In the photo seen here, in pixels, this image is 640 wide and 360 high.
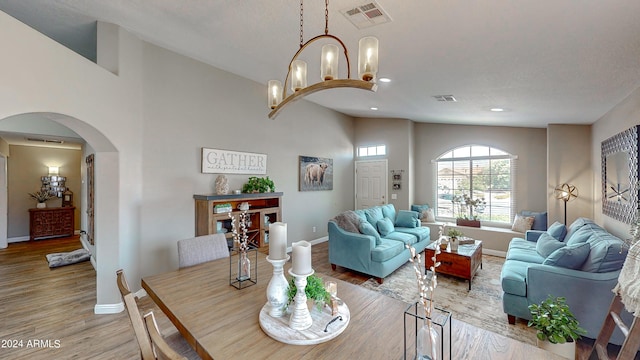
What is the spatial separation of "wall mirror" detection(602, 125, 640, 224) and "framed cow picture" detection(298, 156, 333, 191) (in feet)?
15.3

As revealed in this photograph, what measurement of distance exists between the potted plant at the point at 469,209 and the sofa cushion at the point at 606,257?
3205mm

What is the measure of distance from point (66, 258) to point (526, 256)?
24.2 ft

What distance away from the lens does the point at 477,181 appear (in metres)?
6.10

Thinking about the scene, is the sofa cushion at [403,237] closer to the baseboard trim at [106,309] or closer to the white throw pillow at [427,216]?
the white throw pillow at [427,216]

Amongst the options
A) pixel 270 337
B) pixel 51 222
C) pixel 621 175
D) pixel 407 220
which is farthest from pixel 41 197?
pixel 621 175

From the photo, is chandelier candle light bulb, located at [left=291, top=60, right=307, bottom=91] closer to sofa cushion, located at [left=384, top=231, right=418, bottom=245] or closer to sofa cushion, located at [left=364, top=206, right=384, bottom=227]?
A: sofa cushion, located at [left=364, top=206, right=384, bottom=227]

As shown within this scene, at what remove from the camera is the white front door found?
22.0 feet

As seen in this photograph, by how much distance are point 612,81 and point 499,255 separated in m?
3.63

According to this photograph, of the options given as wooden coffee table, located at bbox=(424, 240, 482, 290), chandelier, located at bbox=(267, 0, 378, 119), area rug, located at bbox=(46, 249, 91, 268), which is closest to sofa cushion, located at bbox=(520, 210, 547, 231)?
wooden coffee table, located at bbox=(424, 240, 482, 290)

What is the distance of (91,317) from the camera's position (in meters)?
2.90

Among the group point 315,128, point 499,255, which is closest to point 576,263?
point 499,255

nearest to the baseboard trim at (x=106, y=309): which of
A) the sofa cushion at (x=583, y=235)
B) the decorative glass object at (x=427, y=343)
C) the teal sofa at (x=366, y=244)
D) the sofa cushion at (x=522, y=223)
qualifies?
the teal sofa at (x=366, y=244)

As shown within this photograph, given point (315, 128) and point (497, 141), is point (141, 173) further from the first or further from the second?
point (497, 141)

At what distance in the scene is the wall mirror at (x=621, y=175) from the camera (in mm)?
2852
